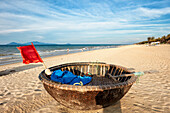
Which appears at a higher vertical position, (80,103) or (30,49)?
(30,49)

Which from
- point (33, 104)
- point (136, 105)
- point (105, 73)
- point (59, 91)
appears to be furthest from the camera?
point (105, 73)

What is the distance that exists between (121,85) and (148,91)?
2.92 m

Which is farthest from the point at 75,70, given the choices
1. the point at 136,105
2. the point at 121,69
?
the point at 136,105

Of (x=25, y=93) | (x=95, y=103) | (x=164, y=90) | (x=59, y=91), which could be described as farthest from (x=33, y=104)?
(x=164, y=90)

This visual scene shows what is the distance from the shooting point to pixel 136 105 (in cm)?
331

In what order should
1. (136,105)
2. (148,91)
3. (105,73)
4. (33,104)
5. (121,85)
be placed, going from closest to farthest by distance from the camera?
1. (121,85)
2. (136,105)
3. (33,104)
4. (148,91)
5. (105,73)

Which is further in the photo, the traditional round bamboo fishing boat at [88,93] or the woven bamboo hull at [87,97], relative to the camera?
the woven bamboo hull at [87,97]

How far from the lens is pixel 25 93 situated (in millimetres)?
4387

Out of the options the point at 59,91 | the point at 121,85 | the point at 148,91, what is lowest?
the point at 148,91

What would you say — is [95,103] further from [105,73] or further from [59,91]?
[105,73]

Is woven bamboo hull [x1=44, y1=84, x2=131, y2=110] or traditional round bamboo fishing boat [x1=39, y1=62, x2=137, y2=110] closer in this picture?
traditional round bamboo fishing boat [x1=39, y1=62, x2=137, y2=110]

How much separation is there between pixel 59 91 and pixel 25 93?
2.88 m

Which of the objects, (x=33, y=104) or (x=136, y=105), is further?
(x=33, y=104)

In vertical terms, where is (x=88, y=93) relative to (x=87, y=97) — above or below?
above
